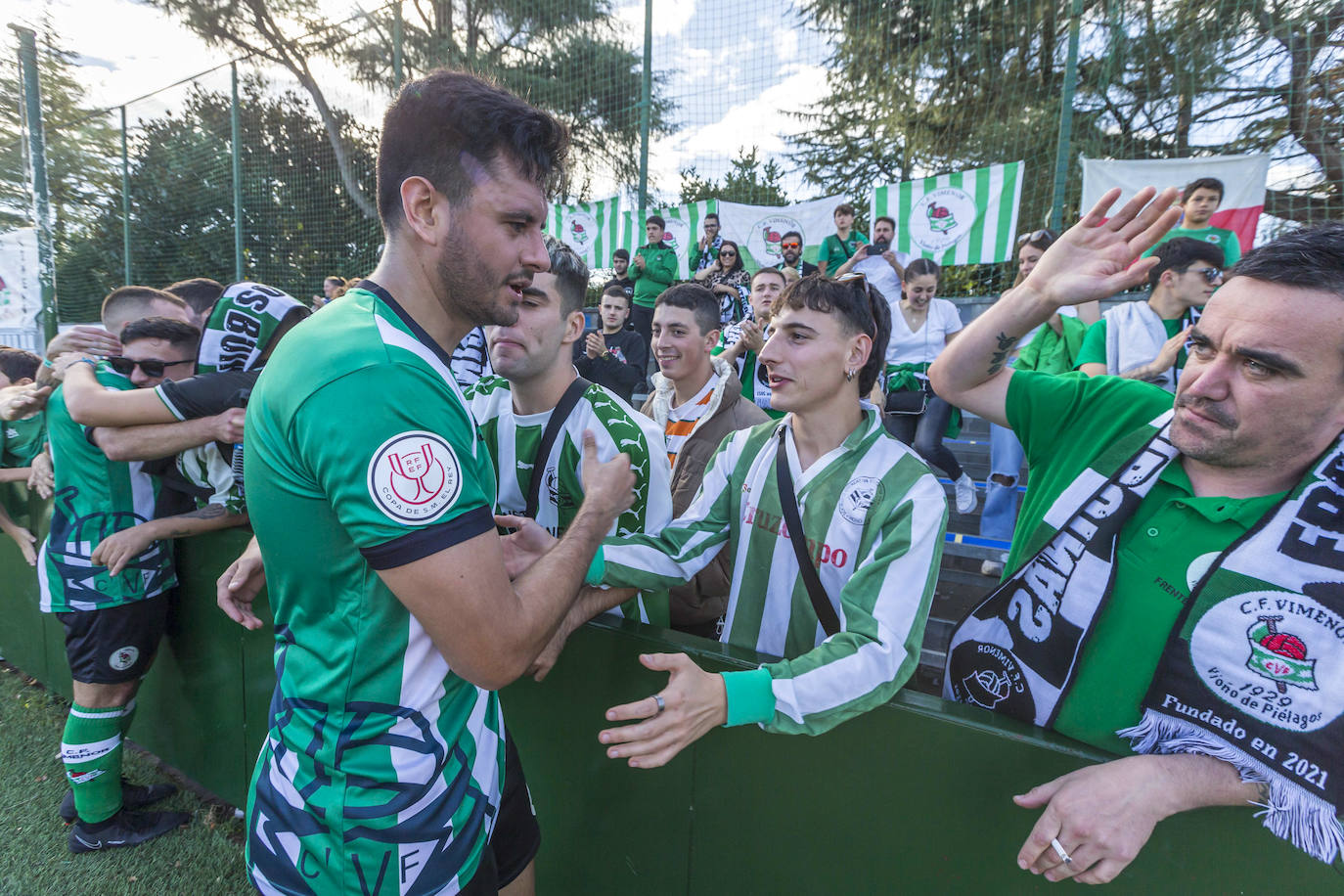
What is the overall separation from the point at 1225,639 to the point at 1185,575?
0.49 ft

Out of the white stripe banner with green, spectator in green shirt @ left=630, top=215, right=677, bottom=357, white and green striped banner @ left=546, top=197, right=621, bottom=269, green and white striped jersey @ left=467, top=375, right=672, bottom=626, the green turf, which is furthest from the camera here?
white and green striped banner @ left=546, top=197, right=621, bottom=269

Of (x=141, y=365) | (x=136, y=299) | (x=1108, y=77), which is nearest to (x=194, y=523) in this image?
(x=141, y=365)

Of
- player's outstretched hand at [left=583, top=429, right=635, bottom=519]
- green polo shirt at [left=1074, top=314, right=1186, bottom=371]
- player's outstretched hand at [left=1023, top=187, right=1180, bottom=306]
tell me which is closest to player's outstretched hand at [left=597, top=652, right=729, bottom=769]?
player's outstretched hand at [left=583, top=429, right=635, bottom=519]

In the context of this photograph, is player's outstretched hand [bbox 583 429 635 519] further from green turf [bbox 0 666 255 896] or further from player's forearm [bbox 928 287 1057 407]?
green turf [bbox 0 666 255 896]

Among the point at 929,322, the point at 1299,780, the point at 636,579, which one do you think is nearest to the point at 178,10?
the point at 929,322

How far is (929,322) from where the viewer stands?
547 centimetres

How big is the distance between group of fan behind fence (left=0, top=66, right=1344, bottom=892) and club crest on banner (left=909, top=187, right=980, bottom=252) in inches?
201

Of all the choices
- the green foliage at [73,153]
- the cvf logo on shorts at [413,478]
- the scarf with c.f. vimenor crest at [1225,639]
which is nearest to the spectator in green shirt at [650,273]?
the scarf with c.f. vimenor crest at [1225,639]

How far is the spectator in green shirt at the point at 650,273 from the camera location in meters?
8.20

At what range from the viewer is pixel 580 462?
2.44m

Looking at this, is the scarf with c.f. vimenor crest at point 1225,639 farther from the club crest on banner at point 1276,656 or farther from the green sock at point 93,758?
the green sock at point 93,758

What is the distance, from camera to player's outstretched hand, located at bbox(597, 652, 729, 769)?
1258mm

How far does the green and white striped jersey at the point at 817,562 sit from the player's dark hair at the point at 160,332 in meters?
2.13

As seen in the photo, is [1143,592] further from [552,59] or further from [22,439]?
[552,59]
